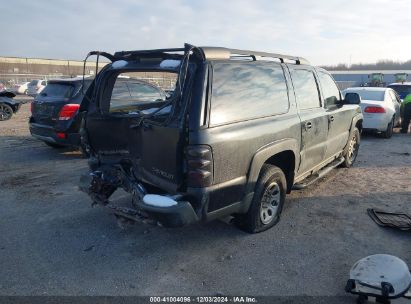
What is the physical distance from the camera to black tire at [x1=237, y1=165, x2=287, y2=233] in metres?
3.73

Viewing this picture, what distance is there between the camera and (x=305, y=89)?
4.64 meters

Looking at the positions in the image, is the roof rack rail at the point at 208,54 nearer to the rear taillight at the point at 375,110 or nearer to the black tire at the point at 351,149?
the black tire at the point at 351,149

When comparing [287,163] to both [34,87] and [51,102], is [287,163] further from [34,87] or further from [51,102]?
[34,87]

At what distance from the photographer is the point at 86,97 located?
170 inches

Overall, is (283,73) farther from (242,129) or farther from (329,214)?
(329,214)

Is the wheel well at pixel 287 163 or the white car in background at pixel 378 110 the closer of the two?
the wheel well at pixel 287 163

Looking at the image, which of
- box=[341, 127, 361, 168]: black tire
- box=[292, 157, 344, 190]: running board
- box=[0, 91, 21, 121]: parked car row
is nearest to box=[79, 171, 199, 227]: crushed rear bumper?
box=[292, 157, 344, 190]: running board

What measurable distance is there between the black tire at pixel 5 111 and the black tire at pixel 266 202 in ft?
40.9

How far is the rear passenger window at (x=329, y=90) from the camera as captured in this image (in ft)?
17.2

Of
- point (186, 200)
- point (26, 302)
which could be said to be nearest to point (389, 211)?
point (186, 200)

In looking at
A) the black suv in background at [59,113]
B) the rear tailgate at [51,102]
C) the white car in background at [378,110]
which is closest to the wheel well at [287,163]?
the black suv in background at [59,113]

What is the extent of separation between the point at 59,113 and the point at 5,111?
7996 millimetres

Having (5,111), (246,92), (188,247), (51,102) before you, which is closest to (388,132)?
(246,92)

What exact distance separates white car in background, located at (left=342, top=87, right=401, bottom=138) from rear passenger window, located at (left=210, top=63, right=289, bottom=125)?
6.44 m
